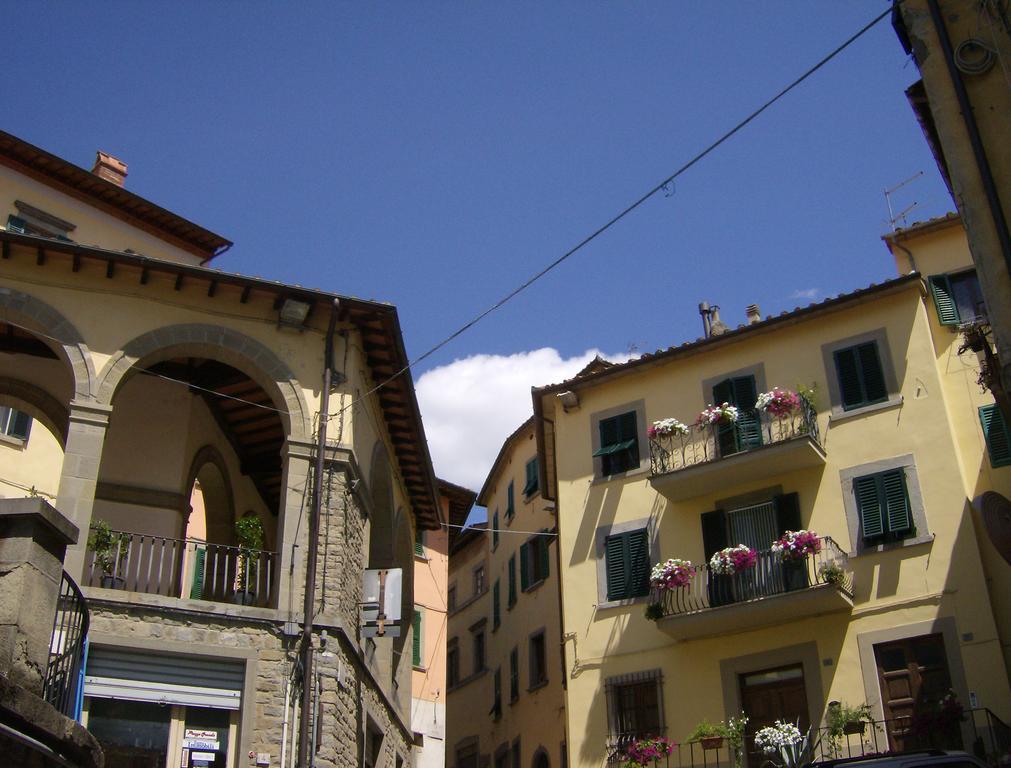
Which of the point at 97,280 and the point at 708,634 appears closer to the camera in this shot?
the point at 97,280

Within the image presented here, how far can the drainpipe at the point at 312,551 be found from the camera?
14391 millimetres

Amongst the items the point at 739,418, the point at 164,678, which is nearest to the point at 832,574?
the point at 739,418

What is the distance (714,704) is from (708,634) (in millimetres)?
1339

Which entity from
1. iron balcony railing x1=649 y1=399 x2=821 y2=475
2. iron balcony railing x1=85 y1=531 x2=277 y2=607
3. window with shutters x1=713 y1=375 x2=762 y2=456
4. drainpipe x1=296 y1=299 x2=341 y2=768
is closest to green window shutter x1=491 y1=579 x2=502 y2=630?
iron balcony railing x1=649 y1=399 x2=821 y2=475

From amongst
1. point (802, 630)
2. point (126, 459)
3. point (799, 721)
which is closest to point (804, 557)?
point (802, 630)

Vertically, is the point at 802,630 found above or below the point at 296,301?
below

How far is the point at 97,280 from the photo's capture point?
54.3 ft

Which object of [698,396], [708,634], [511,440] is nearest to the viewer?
[708,634]

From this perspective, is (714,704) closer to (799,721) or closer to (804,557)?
(799,721)

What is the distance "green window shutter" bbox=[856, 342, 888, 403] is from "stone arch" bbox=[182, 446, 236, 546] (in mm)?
12490

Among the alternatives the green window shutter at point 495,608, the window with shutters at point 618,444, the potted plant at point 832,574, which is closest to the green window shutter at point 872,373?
the potted plant at point 832,574

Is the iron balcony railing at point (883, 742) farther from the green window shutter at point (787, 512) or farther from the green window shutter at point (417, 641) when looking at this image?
the green window shutter at point (417, 641)

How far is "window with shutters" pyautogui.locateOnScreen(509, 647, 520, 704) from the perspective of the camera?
3150 centimetres

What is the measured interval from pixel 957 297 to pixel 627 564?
8588 mm
